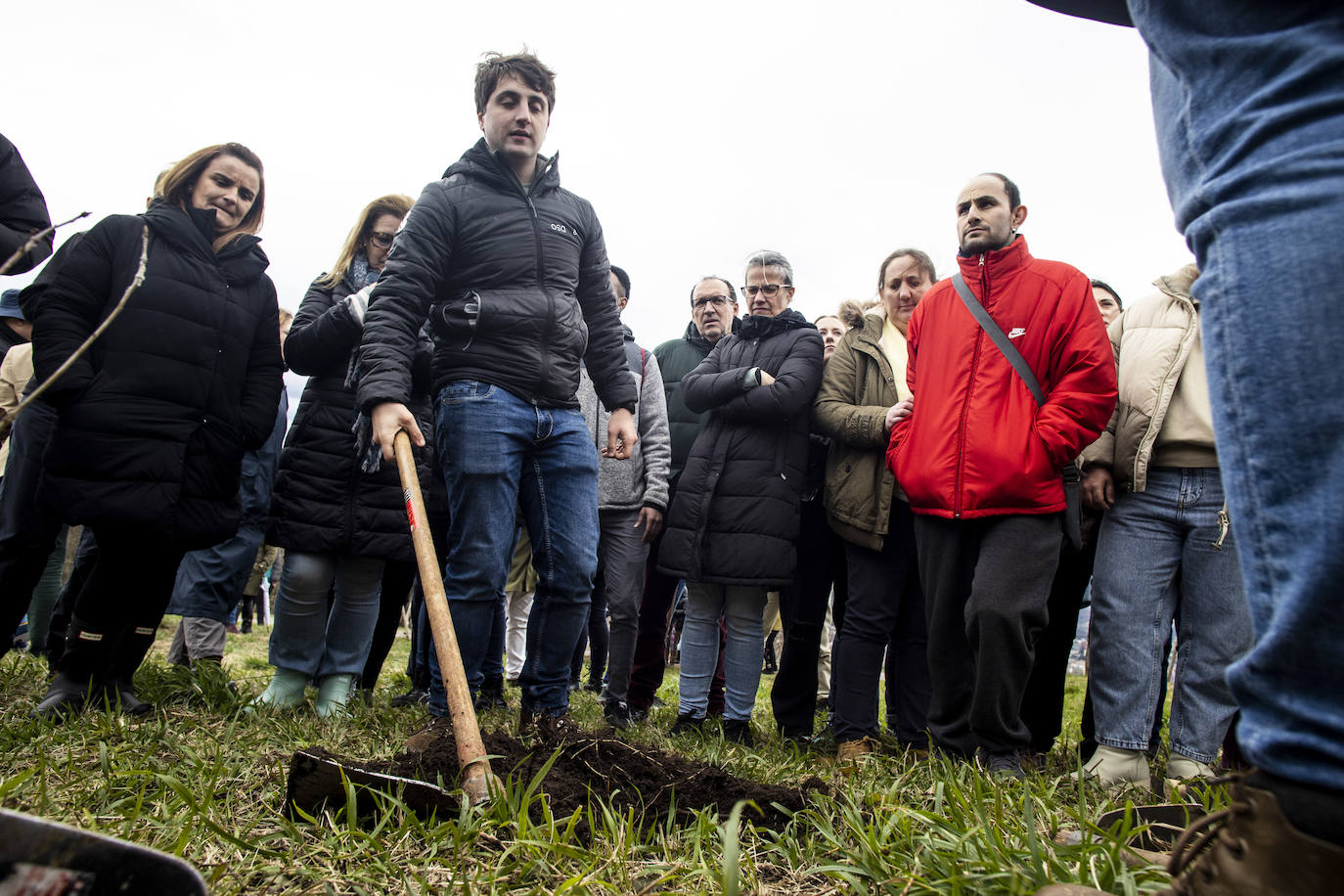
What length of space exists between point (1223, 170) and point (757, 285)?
385cm

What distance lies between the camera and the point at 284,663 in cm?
381

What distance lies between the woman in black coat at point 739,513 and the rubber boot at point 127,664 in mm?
2259

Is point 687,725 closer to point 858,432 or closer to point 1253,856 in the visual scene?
point 858,432

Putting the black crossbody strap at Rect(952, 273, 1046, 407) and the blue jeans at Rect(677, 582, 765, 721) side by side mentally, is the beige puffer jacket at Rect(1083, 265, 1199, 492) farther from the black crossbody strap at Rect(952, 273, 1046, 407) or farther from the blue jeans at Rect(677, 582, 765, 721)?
the blue jeans at Rect(677, 582, 765, 721)

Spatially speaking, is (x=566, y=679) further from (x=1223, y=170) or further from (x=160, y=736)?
(x=1223, y=170)

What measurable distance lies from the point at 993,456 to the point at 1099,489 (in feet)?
1.98

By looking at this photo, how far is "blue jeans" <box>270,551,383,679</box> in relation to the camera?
3.82 m

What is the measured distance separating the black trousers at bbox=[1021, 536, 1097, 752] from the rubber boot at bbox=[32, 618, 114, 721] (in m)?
3.86

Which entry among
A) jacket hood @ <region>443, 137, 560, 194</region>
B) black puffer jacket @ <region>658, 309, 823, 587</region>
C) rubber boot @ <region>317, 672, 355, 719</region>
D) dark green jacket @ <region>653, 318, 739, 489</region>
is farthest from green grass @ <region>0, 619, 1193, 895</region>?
dark green jacket @ <region>653, 318, 739, 489</region>

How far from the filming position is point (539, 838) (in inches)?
69.7

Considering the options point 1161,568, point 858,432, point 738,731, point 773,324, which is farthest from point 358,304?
point 1161,568

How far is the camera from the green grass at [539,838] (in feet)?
5.23

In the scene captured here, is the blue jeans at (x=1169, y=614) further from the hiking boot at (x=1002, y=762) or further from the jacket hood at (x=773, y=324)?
the jacket hood at (x=773, y=324)

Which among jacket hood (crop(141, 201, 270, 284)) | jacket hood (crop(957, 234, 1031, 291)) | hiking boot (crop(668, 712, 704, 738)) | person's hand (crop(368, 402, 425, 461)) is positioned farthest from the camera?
hiking boot (crop(668, 712, 704, 738))
